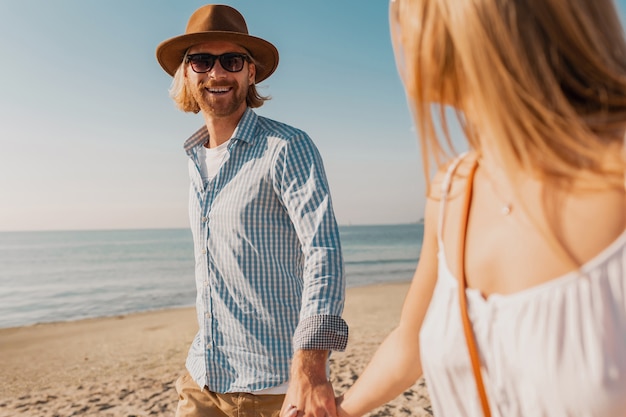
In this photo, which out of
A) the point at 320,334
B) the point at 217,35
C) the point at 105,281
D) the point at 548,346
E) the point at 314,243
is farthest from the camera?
the point at 105,281

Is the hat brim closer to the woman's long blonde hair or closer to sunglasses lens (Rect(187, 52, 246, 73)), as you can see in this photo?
sunglasses lens (Rect(187, 52, 246, 73))

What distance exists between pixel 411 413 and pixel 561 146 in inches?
245

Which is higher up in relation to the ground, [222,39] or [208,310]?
[222,39]

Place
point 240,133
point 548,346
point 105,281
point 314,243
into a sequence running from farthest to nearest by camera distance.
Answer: point 105,281 → point 240,133 → point 314,243 → point 548,346

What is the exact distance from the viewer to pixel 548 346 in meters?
1.10

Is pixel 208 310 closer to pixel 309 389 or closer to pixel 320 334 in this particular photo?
pixel 320 334

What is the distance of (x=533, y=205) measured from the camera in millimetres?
1169

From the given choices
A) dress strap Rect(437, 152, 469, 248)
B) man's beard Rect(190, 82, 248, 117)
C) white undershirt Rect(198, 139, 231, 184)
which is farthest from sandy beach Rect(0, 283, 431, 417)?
dress strap Rect(437, 152, 469, 248)

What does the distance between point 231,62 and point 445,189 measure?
7.14 ft

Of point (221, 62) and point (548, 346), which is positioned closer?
point (548, 346)

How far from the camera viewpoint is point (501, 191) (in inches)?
49.4

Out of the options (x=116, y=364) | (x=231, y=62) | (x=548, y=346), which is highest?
(x=231, y=62)

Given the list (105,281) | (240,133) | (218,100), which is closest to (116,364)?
(218,100)

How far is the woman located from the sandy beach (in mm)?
5947
